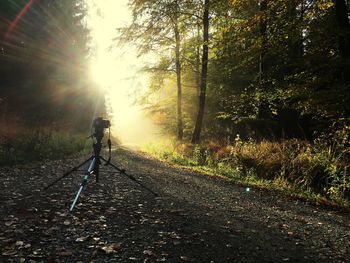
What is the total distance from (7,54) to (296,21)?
1449cm

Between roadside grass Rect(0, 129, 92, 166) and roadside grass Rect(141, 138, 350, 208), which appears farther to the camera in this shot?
roadside grass Rect(0, 129, 92, 166)

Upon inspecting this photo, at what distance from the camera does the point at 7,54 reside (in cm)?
1823

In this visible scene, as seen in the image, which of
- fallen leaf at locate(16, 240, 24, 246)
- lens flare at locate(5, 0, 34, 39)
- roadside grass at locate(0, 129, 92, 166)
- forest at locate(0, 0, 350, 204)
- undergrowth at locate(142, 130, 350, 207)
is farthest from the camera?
lens flare at locate(5, 0, 34, 39)

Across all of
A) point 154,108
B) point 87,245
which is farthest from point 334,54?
point 154,108

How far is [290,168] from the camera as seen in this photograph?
11273 millimetres

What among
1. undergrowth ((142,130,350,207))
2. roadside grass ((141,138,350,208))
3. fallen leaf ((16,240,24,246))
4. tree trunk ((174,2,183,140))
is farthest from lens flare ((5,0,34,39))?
fallen leaf ((16,240,24,246))

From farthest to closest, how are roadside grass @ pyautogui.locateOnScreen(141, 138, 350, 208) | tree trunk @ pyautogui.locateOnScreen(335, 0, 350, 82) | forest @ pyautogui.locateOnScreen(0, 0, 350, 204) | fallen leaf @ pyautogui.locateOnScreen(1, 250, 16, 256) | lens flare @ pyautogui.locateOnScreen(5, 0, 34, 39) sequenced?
1. lens flare @ pyautogui.locateOnScreen(5, 0, 34, 39)
2. forest @ pyautogui.locateOnScreen(0, 0, 350, 204)
3. tree trunk @ pyautogui.locateOnScreen(335, 0, 350, 82)
4. roadside grass @ pyautogui.locateOnScreen(141, 138, 350, 208)
5. fallen leaf @ pyautogui.locateOnScreen(1, 250, 16, 256)

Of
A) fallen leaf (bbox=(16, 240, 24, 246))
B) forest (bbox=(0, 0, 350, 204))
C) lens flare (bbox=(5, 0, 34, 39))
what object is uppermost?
lens flare (bbox=(5, 0, 34, 39))

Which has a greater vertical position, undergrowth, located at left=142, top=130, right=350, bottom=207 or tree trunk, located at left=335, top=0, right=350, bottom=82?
tree trunk, located at left=335, top=0, right=350, bottom=82

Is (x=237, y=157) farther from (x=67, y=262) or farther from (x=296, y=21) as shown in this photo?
(x=67, y=262)

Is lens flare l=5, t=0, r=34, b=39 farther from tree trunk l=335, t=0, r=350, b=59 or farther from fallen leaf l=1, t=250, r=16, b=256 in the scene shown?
fallen leaf l=1, t=250, r=16, b=256

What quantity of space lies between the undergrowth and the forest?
0.05m

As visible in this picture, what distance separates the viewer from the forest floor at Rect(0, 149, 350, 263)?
4746 millimetres

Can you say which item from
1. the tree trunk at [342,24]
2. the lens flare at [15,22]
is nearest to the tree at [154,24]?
the lens flare at [15,22]
